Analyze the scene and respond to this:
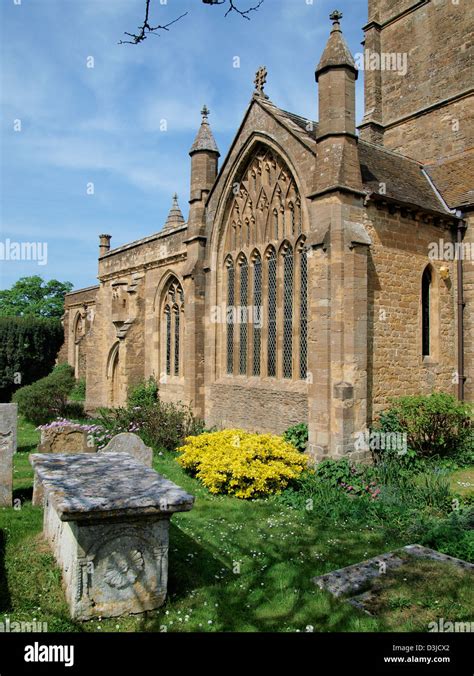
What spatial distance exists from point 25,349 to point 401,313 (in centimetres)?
2532

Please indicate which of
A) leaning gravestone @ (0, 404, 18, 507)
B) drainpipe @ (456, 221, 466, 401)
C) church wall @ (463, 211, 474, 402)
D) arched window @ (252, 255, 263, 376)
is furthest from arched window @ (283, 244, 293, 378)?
leaning gravestone @ (0, 404, 18, 507)

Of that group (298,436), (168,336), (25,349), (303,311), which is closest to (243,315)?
(303,311)

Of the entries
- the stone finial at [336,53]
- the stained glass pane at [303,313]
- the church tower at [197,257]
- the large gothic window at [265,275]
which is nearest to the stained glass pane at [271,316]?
the large gothic window at [265,275]

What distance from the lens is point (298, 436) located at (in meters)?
11.1

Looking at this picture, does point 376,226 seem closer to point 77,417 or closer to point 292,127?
point 292,127

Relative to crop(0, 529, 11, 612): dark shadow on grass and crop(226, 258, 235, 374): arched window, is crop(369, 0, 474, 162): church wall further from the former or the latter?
crop(0, 529, 11, 612): dark shadow on grass

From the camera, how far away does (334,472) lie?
9.60 m

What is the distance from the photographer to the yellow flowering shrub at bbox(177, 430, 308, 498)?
356 inches

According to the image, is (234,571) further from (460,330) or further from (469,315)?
(469,315)

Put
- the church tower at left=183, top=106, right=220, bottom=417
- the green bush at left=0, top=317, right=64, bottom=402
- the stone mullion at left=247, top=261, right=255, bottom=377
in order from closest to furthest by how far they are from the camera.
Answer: the stone mullion at left=247, top=261, right=255, bottom=377 < the church tower at left=183, top=106, right=220, bottom=417 < the green bush at left=0, top=317, right=64, bottom=402

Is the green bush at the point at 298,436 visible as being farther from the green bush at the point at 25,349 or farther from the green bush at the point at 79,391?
the green bush at the point at 25,349

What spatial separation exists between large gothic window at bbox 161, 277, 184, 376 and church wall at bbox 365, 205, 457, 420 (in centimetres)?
793

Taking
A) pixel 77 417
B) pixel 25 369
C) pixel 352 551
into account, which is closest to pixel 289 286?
pixel 352 551

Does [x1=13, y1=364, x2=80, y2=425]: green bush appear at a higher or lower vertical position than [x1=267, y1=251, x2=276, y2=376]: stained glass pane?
lower
